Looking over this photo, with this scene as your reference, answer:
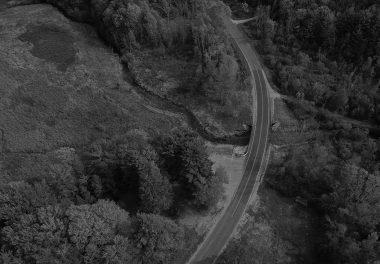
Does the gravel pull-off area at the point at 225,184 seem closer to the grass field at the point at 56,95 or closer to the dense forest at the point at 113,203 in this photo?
the dense forest at the point at 113,203

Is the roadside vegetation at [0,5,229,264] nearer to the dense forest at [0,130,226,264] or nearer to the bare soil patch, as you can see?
the dense forest at [0,130,226,264]

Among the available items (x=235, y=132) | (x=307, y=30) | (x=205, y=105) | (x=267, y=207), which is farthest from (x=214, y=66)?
(x=267, y=207)

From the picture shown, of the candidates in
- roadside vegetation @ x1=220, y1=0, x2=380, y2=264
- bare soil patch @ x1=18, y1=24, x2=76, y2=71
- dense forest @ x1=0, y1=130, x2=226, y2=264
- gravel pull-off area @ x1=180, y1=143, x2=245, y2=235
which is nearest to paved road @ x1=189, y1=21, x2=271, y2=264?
gravel pull-off area @ x1=180, y1=143, x2=245, y2=235

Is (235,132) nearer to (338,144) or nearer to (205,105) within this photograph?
(205,105)

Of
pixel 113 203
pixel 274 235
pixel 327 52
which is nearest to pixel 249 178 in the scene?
pixel 274 235

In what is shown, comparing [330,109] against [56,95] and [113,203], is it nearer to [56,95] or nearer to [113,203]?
[113,203]
